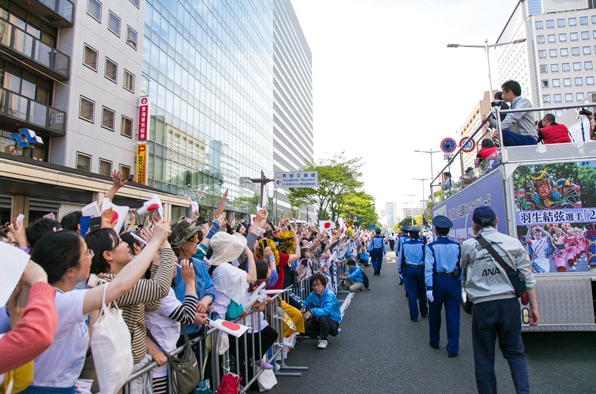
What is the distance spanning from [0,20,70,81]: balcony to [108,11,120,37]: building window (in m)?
4.39

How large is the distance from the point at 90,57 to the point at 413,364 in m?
22.2

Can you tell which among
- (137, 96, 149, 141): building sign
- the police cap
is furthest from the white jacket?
(137, 96, 149, 141): building sign

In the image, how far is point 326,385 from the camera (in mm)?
4824

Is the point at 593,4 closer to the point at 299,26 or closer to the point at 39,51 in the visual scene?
the point at 299,26

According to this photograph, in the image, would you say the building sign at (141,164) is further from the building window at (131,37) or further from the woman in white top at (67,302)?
the woman in white top at (67,302)

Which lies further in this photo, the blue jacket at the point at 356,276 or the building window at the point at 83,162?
the building window at the point at 83,162

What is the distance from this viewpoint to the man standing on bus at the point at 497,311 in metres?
3.81

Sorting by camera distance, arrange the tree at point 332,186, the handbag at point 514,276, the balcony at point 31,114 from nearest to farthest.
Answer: the handbag at point 514,276 → the balcony at point 31,114 → the tree at point 332,186

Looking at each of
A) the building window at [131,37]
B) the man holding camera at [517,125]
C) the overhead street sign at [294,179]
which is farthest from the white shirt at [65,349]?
the building window at [131,37]

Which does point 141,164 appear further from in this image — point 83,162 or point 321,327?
point 321,327

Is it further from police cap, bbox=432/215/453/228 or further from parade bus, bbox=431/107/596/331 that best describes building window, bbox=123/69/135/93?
parade bus, bbox=431/107/596/331

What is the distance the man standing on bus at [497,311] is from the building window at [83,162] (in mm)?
20386

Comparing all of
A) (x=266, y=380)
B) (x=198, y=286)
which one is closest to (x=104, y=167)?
(x=266, y=380)

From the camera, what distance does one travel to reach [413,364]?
5.51 meters
